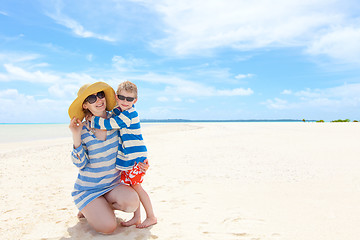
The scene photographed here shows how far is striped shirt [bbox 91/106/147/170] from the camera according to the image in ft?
10.6

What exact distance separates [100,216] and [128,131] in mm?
1092

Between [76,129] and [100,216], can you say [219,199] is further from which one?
[76,129]

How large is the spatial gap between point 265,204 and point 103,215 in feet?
8.02

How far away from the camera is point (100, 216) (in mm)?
3254

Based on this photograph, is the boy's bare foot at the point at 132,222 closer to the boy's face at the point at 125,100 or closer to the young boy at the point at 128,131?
the young boy at the point at 128,131

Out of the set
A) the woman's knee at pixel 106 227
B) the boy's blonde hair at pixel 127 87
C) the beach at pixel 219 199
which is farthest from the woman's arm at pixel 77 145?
the beach at pixel 219 199

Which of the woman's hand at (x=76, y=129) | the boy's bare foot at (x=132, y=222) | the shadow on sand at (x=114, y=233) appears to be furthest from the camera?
the boy's bare foot at (x=132, y=222)

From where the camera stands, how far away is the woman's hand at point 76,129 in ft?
10.7

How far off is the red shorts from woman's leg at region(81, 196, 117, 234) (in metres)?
0.39

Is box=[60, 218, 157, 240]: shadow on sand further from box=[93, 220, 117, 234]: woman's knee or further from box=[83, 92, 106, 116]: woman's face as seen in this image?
box=[83, 92, 106, 116]: woman's face

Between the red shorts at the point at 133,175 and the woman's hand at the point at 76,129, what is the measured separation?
0.72 m

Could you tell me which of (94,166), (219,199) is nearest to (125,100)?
(94,166)

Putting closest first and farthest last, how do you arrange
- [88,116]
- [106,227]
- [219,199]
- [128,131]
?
1. [106,227]
2. [128,131]
3. [88,116]
4. [219,199]

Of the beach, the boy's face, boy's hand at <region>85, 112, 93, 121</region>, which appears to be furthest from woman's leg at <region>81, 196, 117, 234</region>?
the boy's face
